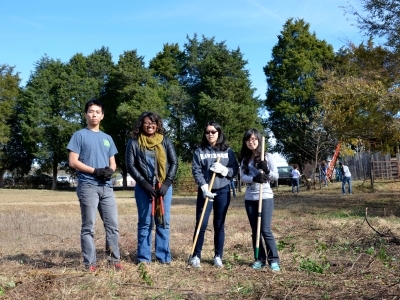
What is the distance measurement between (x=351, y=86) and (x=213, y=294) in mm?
10623

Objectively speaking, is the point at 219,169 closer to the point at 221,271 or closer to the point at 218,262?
the point at 218,262

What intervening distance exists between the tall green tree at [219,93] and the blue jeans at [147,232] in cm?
3221

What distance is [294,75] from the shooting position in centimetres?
3753

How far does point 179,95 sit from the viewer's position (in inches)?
1624

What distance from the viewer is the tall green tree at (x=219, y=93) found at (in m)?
38.6

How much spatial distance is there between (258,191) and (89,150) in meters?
2.06

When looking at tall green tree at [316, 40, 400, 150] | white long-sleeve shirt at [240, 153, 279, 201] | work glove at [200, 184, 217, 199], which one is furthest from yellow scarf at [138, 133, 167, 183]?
tall green tree at [316, 40, 400, 150]

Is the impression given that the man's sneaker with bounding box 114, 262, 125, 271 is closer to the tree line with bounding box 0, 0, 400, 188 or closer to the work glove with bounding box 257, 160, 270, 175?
the work glove with bounding box 257, 160, 270, 175

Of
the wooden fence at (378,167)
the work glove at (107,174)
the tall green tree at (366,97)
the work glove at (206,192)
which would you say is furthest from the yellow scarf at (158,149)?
the wooden fence at (378,167)

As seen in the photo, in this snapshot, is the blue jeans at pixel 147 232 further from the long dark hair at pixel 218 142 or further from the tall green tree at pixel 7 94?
the tall green tree at pixel 7 94

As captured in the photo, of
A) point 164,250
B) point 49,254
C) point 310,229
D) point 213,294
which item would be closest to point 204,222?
point 164,250

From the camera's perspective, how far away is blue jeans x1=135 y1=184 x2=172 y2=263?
18.8 feet

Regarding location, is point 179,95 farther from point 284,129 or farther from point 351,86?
point 351,86

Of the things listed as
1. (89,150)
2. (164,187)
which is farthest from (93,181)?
(164,187)
